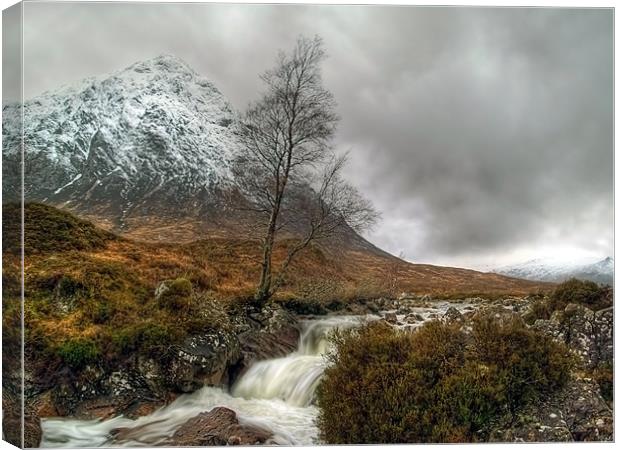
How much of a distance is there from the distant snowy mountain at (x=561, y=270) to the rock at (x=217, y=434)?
3864 mm

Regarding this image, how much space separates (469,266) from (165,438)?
4.53m

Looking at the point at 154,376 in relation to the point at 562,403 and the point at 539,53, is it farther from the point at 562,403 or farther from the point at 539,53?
the point at 539,53

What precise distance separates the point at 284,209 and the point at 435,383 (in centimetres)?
318

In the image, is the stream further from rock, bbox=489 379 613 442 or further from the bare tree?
rock, bbox=489 379 613 442

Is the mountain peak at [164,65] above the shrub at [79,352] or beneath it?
above

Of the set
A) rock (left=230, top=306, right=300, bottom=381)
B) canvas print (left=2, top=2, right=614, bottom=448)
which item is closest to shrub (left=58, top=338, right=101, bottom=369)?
canvas print (left=2, top=2, right=614, bottom=448)

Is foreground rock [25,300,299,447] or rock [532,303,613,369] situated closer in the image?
foreground rock [25,300,299,447]

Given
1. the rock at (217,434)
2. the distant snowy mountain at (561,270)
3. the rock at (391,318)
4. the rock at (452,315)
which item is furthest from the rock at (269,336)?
the distant snowy mountain at (561,270)

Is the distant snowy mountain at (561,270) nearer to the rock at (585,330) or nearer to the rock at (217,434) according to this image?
the rock at (585,330)

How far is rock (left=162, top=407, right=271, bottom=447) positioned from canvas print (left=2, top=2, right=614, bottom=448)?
27mm

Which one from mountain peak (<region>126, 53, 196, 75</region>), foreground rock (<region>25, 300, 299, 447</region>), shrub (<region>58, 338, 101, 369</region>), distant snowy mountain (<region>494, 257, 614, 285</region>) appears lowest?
foreground rock (<region>25, 300, 299, 447</region>)

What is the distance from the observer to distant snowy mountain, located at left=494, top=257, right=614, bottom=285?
8.41 metres

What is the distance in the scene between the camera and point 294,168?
29.2ft

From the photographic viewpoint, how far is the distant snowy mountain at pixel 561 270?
27.6 feet
